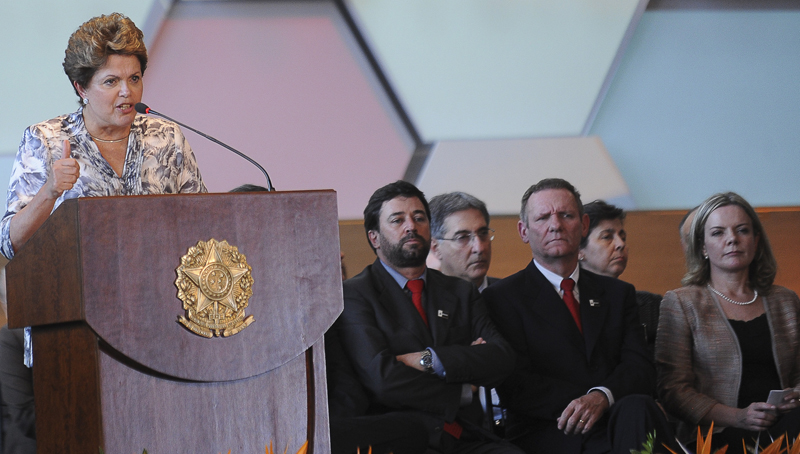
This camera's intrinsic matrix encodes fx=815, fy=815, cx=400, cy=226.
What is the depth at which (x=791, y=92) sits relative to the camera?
3.96m

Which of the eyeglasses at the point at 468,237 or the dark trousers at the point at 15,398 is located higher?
the eyeglasses at the point at 468,237

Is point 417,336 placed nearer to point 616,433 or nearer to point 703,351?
point 616,433

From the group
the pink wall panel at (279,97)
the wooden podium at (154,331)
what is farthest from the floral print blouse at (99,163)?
the pink wall panel at (279,97)

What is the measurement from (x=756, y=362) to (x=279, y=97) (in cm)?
206

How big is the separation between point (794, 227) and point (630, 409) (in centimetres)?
212

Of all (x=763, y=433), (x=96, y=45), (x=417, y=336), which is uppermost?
(x=96, y=45)

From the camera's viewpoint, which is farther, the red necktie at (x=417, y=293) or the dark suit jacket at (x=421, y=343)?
the red necktie at (x=417, y=293)

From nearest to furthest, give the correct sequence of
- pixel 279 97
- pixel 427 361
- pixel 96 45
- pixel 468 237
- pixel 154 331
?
1. pixel 154 331
2. pixel 96 45
3. pixel 427 361
4. pixel 468 237
5. pixel 279 97

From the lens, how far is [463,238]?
3.16 m

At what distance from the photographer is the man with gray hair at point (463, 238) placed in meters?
3.16

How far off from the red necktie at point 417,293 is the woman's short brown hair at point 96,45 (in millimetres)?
1239

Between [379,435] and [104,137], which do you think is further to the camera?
[379,435]

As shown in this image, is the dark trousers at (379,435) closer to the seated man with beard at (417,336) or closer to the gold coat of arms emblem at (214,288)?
the seated man with beard at (417,336)

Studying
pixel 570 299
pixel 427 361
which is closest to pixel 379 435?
pixel 427 361
